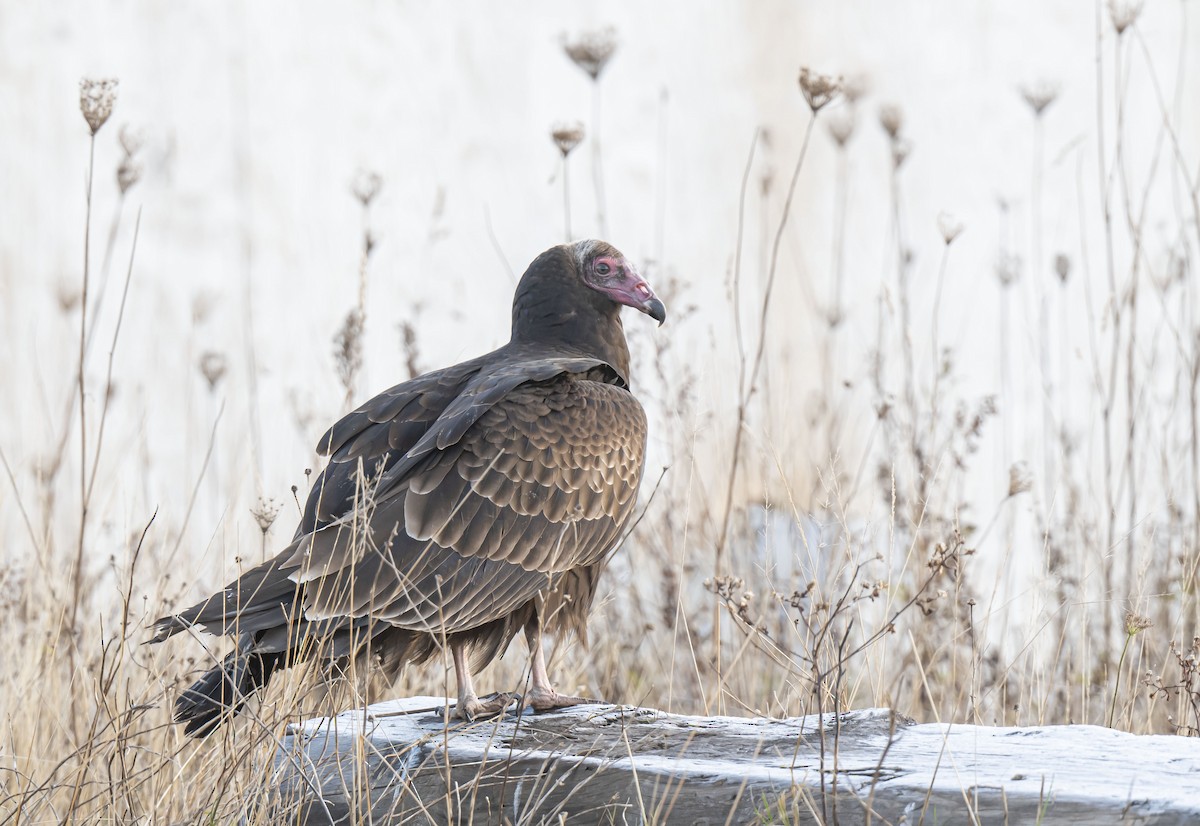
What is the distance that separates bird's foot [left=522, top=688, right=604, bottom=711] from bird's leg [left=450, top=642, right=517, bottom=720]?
0.22 ft

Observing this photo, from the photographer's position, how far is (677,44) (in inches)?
312

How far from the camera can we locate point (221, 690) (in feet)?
9.29

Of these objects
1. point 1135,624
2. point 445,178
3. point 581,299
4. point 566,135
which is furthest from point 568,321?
point 445,178

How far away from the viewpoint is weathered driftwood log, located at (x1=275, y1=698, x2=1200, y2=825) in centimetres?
217

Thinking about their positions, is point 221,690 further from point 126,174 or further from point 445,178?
point 445,178

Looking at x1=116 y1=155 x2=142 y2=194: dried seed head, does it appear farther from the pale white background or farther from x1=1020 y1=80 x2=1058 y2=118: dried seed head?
x1=1020 y1=80 x2=1058 y2=118: dried seed head

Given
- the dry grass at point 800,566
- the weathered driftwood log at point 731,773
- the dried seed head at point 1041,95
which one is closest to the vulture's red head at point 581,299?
the dry grass at point 800,566

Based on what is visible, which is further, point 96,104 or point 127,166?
point 127,166

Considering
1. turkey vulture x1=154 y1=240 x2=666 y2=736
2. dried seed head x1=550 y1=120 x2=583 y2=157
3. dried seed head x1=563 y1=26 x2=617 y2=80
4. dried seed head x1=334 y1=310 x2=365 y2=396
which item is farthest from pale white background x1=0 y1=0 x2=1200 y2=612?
turkey vulture x1=154 y1=240 x2=666 y2=736

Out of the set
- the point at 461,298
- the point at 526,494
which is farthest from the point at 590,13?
the point at 526,494

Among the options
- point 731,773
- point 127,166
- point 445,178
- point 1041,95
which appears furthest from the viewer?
point 445,178

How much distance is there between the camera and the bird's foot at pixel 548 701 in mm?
3199

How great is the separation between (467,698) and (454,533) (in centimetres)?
40

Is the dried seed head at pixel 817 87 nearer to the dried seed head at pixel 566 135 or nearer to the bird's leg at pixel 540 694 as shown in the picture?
the dried seed head at pixel 566 135
